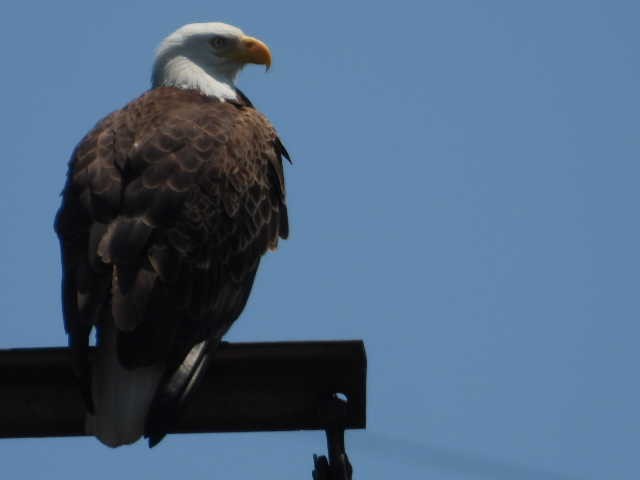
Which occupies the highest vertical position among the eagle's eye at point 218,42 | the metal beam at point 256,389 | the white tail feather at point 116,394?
the eagle's eye at point 218,42

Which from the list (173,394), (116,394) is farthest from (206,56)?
(173,394)

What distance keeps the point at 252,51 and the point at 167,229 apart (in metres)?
2.74

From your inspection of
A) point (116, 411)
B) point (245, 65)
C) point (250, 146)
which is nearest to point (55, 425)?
point (116, 411)

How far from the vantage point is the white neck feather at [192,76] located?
841 centimetres

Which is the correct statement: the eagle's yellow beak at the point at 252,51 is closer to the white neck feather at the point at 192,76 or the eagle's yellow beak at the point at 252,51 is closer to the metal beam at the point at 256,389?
the white neck feather at the point at 192,76

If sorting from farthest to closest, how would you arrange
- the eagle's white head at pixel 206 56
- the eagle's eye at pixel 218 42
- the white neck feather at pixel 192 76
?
the eagle's eye at pixel 218 42
the eagle's white head at pixel 206 56
the white neck feather at pixel 192 76

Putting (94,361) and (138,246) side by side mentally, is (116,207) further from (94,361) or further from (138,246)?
(94,361)

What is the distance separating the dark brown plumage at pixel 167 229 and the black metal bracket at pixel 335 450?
2.15ft

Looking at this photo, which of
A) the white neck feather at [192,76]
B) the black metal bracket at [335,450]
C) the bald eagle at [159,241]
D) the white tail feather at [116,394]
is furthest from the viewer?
the white neck feather at [192,76]

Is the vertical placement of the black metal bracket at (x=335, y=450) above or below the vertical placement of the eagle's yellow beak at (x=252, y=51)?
below

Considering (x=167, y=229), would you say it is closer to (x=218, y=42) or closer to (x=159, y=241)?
(x=159, y=241)

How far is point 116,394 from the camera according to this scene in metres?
5.67

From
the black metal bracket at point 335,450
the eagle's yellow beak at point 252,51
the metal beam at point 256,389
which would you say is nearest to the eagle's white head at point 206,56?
the eagle's yellow beak at point 252,51

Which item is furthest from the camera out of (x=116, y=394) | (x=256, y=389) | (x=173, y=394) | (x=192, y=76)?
(x=192, y=76)
